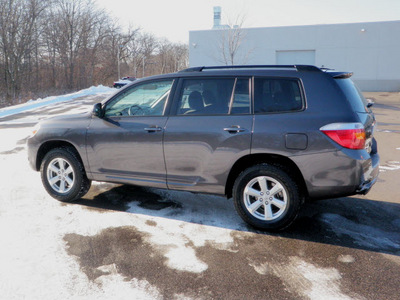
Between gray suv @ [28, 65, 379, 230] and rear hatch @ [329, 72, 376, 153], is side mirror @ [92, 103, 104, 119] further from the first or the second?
rear hatch @ [329, 72, 376, 153]

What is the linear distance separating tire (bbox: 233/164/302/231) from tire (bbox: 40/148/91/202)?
2207mm

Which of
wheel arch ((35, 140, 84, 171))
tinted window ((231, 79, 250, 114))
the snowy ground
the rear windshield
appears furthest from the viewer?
wheel arch ((35, 140, 84, 171))

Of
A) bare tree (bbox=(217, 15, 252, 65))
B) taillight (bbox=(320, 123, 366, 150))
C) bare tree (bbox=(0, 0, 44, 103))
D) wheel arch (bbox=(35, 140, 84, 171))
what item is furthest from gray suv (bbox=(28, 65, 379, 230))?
bare tree (bbox=(0, 0, 44, 103))

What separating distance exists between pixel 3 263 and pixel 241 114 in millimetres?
2839

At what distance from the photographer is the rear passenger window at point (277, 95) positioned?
4027 millimetres

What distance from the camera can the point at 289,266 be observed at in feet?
11.2

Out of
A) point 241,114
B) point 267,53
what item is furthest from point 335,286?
point 267,53

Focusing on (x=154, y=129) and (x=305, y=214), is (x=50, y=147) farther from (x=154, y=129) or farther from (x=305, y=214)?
(x=305, y=214)

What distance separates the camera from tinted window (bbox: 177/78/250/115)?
13.9 ft

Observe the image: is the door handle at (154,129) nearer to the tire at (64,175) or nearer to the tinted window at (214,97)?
the tinted window at (214,97)

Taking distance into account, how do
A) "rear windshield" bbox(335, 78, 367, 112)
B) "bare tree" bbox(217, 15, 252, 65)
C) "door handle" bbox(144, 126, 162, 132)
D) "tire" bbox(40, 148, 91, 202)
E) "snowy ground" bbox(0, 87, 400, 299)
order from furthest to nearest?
"bare tree" bbox(217, 15, 252, 65) < "tire" bbox(40, 148, 91, 202) < "door handle" bbox(144, 126, 162, 132) < "rear windshield" bbox(335, 78, 367, 112) < "snowy ground" bbox(0, 87, 400, 299)

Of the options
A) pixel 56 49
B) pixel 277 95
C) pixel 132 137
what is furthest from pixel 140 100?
pixel 56 49

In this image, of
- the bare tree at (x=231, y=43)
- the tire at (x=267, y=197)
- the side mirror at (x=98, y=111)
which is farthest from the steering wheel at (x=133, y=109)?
the bare tree at (x=231, y=43)

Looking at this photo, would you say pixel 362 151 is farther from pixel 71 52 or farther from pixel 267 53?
pixel 71 52
